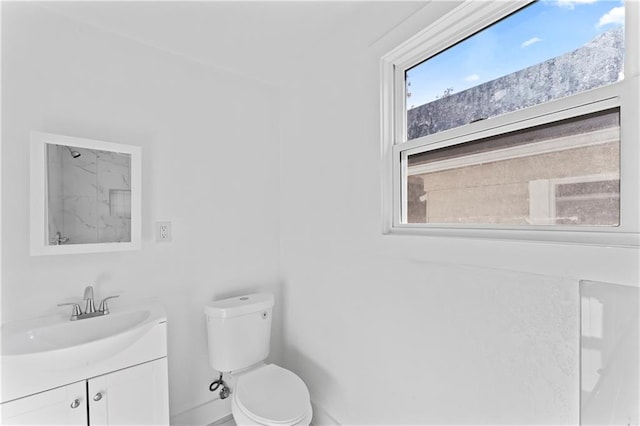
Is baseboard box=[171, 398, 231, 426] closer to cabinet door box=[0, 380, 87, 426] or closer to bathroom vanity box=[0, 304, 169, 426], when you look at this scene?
bathroom vanity box=[0, 304, 169, 426]

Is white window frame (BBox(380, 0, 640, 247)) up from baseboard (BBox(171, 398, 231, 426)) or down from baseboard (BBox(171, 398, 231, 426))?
up

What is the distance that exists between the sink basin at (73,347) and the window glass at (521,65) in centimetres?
151

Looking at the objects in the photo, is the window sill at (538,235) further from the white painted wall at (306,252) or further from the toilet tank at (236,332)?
the toilet tank at (236,332)

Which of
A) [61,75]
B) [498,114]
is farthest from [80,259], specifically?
[498,114]

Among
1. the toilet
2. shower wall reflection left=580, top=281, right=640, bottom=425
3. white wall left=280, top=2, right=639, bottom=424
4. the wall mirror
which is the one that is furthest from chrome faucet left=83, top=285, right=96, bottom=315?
shower wall reflection left=580, top=281, right=640, bottom=425

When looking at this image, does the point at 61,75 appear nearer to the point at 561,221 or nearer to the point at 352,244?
the point at 352,244

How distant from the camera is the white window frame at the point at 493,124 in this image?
738 mm

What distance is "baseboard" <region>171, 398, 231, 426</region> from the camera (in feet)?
5.58

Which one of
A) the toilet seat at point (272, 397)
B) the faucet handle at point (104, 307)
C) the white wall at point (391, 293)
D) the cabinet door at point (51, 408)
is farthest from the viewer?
the faucet handle at point (104, 307)

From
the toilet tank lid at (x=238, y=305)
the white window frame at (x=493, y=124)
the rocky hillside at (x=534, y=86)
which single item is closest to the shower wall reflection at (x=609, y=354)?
the white window frame at (x=493, y=124)

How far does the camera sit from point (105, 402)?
1.22m

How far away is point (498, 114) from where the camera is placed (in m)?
1.04

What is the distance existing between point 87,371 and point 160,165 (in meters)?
1.01

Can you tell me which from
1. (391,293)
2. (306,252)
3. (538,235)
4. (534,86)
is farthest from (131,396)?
(534,86)
